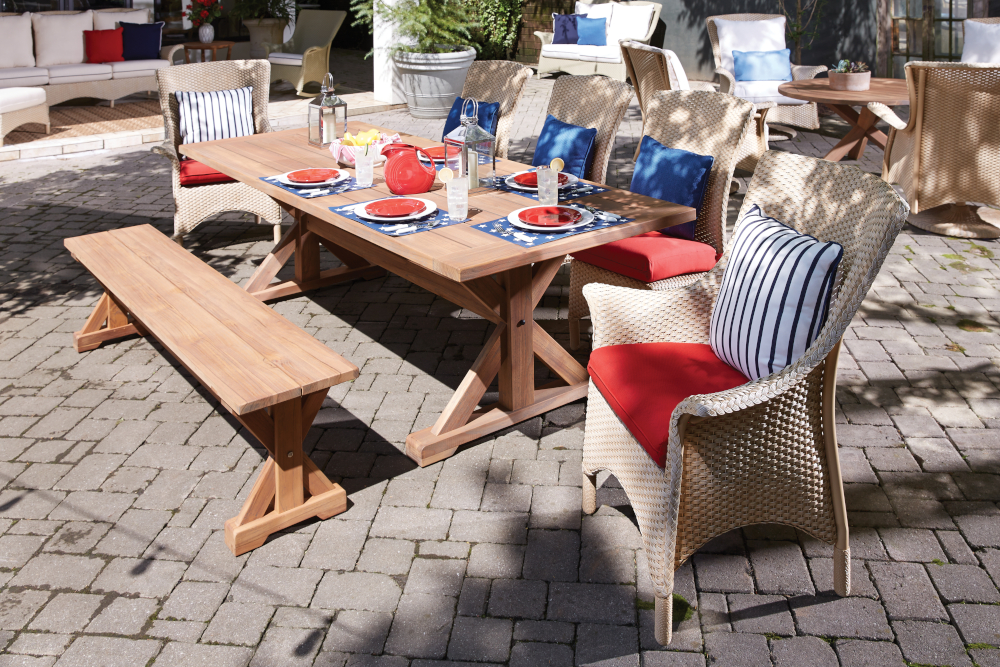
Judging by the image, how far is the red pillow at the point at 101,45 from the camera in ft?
32.5

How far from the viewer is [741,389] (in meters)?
2.25

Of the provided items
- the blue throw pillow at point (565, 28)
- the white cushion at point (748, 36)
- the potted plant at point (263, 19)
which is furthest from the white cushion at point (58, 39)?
the white cushion at point (748, 36)

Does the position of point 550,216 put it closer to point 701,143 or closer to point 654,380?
point 654,380

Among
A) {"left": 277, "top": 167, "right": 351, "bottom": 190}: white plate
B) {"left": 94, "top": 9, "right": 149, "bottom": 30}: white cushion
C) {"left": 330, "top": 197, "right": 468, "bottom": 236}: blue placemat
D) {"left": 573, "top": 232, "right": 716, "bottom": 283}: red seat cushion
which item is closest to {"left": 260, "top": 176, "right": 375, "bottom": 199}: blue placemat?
{"left": 277, "top": 167, "right": 351, "bottom": 190}: white plate

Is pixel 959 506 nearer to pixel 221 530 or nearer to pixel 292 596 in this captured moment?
pixel 292 596

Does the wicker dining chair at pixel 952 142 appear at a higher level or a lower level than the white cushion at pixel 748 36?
lower

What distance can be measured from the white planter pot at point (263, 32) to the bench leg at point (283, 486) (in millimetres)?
10115

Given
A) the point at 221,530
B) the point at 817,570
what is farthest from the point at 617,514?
the point at 221,530

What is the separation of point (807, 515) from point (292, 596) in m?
1.50

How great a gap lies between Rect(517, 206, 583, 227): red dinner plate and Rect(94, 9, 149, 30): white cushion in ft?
29.7

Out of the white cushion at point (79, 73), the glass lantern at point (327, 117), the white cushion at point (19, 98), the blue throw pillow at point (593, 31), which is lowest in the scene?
the glass lantern at point (327, 117)

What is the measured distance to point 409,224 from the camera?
3.25 meters

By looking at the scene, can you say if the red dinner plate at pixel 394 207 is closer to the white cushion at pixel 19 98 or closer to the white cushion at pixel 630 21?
the white cushion at pixel 19 98

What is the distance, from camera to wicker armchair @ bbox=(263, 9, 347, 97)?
10716 mm
